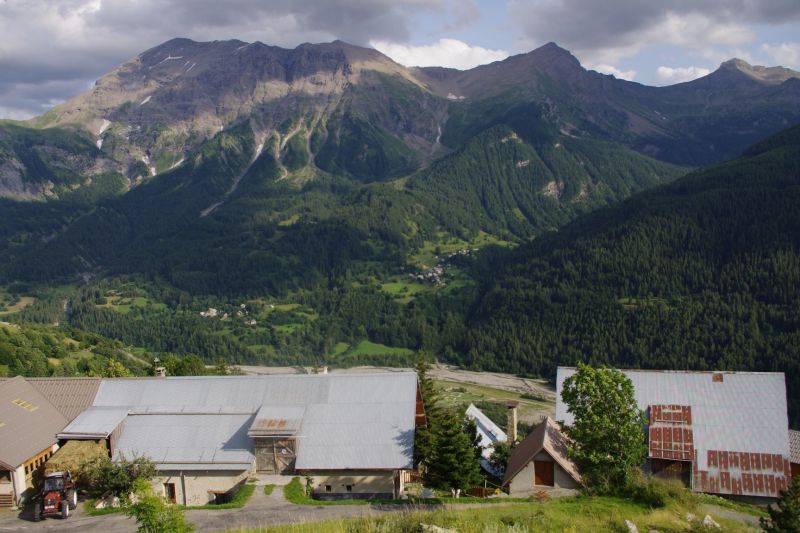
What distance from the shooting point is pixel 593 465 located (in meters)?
40.1

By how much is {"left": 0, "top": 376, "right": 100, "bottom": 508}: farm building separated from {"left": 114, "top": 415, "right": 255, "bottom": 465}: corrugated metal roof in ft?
16.6

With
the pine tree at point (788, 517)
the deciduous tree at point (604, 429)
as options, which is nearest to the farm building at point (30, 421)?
the deciduous tree at point (604, 429)

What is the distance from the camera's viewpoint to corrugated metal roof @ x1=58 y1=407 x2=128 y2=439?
46625 millimetres

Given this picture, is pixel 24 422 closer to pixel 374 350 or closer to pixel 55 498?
pixel 55 498

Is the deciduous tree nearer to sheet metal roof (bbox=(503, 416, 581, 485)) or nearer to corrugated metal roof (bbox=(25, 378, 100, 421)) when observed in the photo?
sheet metal roof (bbox=(503, 416, 581, 485))

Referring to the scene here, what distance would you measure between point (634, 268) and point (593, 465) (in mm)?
157111

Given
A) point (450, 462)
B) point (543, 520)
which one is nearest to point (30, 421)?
point (450, 462)

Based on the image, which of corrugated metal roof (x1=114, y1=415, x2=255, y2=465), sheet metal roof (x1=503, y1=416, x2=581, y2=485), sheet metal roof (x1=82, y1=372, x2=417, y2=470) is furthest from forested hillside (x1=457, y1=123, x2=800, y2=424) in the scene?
corrugated metal roof (x1=114, y1=415, x2=255, y2=465)

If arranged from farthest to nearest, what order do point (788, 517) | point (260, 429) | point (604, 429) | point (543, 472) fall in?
point (260, 429) < point (543, 472) < point (604, 429) < point (788, 517)

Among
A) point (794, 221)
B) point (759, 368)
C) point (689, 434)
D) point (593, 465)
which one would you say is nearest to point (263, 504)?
point (593, 465)

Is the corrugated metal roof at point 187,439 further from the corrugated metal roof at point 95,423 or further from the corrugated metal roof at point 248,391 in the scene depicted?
the corrugated metal roof at point 248,391

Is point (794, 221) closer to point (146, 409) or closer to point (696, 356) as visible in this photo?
point (696, 356)

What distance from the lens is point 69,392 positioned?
51.6 m

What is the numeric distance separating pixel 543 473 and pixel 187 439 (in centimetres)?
2578
